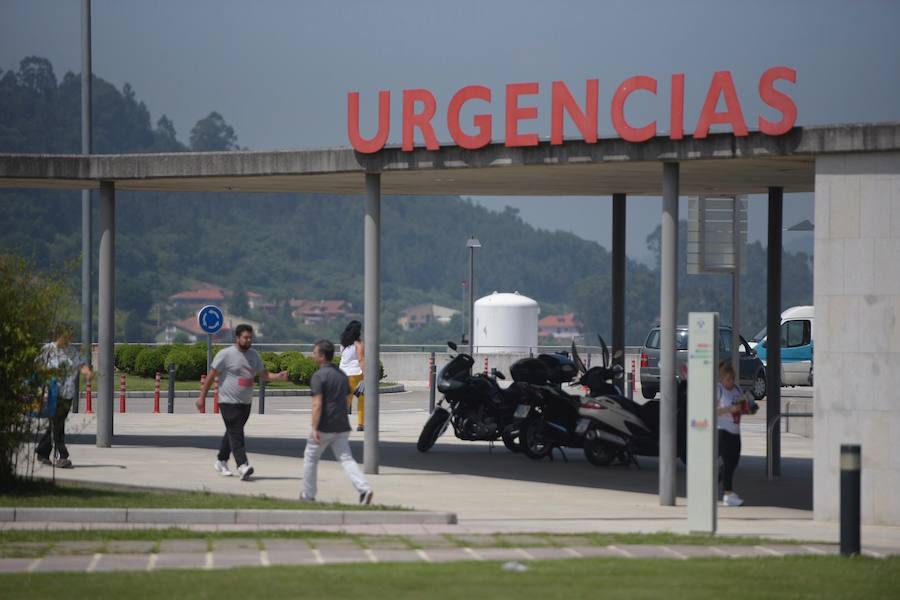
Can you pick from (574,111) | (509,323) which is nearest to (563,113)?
(574,111)

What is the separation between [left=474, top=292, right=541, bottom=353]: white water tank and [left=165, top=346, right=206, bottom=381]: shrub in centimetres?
1420

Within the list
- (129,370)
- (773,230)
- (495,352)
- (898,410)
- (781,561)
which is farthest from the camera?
(495,352)

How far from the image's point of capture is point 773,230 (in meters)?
19.0

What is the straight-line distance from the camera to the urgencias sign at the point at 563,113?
14.2 meters

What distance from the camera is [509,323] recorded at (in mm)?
49875

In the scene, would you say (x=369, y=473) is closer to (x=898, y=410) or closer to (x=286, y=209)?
(x=898, y=410)

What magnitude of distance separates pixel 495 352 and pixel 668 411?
34.1 metres

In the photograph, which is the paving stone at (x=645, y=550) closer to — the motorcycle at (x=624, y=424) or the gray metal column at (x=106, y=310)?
the motorcycle at (x=624, y=424)

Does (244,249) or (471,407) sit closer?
(471,407)

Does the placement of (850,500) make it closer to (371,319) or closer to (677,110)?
(677,110)

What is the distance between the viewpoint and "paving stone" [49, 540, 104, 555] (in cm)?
1077

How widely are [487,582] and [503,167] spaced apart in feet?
24.4

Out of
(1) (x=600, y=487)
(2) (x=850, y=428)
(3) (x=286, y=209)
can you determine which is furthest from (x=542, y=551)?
(3) (x=286, y=209)

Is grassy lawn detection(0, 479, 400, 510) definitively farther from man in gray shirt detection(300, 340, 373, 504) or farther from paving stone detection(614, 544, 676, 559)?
paving stone detection(614, 544, 676, 559)
